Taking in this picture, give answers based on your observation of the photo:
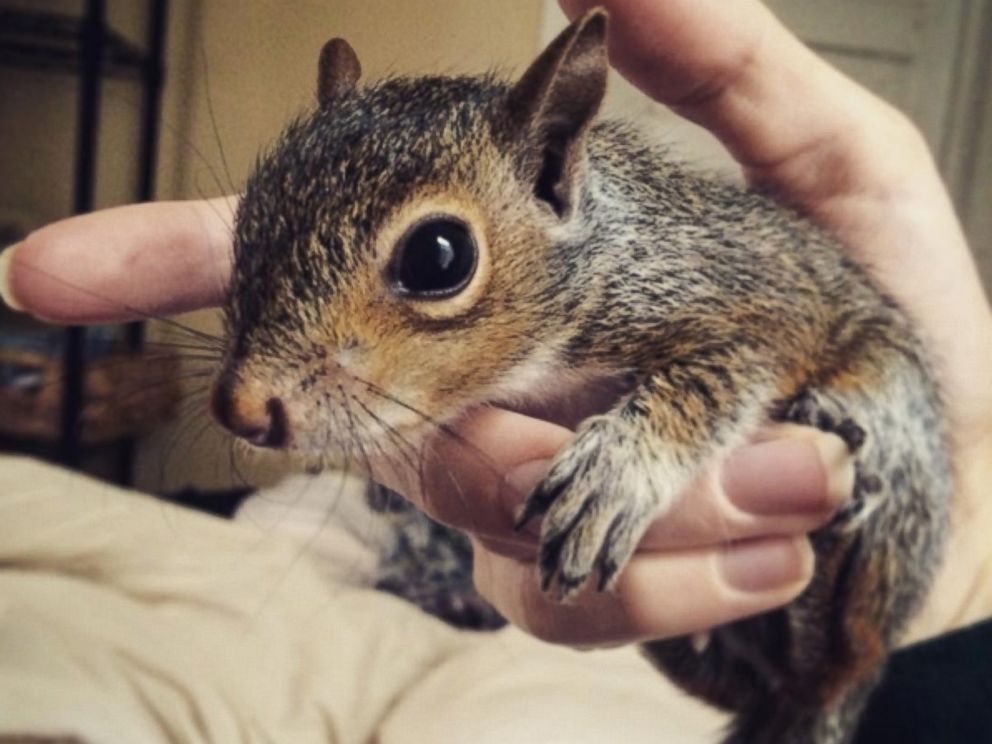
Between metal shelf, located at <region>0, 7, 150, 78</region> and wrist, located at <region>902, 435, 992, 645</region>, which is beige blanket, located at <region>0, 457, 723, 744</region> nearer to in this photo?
metal shelf, located at <region>0, 7, 150, 78</region>

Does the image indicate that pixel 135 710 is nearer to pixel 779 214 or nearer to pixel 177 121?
pixel 177 121

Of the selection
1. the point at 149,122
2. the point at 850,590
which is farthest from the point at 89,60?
the point at 850,590

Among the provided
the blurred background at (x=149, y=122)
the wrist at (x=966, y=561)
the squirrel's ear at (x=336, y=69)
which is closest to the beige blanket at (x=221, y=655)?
the blurred background at (x=149, y=122)

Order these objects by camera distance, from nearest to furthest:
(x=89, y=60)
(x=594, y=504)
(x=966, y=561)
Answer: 1. (x=89, y=60)
2. (x=594, y=504)
3. (x=966, y=561)

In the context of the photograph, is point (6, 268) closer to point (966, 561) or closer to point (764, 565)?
point (764, 565)

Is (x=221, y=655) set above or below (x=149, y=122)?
below

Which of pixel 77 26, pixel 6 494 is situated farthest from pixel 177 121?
pixel 6 494

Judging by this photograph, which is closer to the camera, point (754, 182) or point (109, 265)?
point (109, 265)

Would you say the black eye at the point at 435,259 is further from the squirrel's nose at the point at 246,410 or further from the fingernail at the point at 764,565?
the fingernail at the point at 764,565
